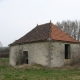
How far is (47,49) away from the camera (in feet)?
66.3

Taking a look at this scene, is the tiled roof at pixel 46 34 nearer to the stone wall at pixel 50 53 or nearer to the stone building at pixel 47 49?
the stone building at pixel 47 49

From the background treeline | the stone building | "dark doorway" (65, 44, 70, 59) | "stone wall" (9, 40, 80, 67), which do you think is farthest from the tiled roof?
the background treeline

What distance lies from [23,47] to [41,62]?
375 cm

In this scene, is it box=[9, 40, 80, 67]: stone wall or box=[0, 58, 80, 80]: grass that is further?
box=[9, 40, 80, 67]: stone wall

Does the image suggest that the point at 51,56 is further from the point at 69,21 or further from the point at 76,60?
the point at 69,21

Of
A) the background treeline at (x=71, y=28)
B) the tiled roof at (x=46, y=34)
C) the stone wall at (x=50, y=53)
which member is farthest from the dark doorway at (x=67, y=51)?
the background treeline at (x=71, y=28)

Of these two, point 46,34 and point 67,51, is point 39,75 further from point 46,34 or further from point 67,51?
point 67,51

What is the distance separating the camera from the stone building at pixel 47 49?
66.3ft

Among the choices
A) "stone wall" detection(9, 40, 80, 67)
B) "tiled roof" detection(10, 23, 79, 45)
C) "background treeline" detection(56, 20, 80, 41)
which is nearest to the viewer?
"stone wall" detection(9, 40, 80, 67)

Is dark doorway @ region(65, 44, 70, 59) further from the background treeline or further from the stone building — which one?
the background treeline

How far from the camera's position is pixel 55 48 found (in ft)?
67.1

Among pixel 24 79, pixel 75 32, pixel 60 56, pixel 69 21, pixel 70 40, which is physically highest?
pixel 69 21

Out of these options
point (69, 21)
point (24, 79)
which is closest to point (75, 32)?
point (69, 21)

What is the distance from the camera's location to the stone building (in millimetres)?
20203
